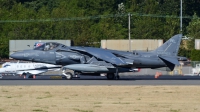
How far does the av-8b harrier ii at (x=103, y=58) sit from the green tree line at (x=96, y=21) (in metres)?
34.1

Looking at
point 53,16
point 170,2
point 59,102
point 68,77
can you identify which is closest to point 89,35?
point 53,16

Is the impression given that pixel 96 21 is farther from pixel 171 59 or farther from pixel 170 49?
pixel 171 59

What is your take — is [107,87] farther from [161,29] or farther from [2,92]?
[161,29]

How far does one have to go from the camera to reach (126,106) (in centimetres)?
2188

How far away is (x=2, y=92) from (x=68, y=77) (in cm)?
1067

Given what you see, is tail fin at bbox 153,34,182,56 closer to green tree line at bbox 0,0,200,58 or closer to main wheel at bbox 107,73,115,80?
main wheel at bbox 107,73,115,80

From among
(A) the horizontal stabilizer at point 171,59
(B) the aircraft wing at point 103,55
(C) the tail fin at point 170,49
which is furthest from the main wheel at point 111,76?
(C) the tail fin at point 170,49

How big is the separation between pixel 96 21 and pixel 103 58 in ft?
Result: 180

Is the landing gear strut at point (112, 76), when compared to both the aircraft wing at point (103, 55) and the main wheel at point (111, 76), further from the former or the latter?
the aircraft wing at point (103, 55)

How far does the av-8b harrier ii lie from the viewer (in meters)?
37.2

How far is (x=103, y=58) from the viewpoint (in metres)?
37.1

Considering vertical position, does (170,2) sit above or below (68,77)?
above

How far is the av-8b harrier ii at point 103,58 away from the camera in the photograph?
3725cm

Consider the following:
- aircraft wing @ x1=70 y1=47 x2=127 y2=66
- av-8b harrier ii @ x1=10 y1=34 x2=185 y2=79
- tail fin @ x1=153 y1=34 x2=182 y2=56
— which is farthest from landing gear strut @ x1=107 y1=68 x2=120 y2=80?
tail fin @ x1=153 y1=34 x2=182 y2=56
